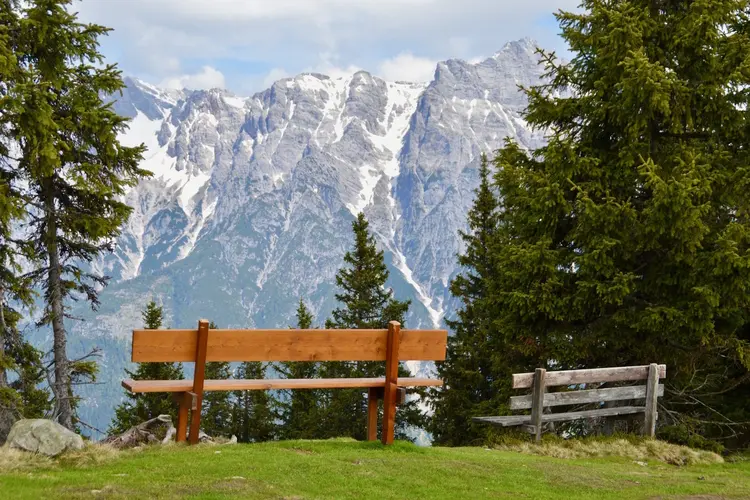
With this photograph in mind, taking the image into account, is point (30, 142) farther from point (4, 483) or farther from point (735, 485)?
point (735, 485)

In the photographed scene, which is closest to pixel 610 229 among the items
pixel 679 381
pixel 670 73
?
pixel 670 73

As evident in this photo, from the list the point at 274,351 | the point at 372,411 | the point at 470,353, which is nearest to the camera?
the point at 274,351

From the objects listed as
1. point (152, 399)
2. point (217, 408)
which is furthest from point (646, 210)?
point (217, 408)

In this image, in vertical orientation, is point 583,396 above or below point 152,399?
above

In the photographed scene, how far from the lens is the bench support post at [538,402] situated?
12.8 m

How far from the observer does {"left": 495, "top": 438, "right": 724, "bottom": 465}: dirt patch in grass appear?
39.9 ft

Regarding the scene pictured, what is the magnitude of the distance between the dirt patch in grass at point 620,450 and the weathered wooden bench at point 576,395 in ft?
1.56

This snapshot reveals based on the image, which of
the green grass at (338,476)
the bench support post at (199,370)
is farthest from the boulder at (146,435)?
the green grass at (338,476)

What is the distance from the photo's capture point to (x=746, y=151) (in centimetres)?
1515

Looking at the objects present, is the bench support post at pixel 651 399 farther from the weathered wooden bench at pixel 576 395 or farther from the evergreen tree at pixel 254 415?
the evergreen tree at pixel 254 415

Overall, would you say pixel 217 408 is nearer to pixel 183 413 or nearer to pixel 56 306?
pixel 56 306

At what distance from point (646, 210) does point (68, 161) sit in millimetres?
12862

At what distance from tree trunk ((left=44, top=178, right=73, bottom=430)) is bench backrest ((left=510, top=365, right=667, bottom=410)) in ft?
34.0

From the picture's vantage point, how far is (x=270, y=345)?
9.45 meters
